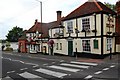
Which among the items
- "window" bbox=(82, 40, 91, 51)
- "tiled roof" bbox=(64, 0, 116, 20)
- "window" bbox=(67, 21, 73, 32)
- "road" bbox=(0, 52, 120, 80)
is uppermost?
"tiled roof" bbox=(64, 0, 116, 20)

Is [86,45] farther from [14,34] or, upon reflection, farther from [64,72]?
[14,34]

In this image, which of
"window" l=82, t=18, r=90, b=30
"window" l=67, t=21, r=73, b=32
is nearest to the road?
"window" l=82, t=18, r=90, b=30

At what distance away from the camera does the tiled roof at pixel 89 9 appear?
2695cm

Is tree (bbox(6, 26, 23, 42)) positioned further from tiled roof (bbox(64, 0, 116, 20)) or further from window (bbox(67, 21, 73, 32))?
tiled roof (bbox(64, 0, 116, 20))

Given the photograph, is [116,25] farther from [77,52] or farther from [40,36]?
[40,36]

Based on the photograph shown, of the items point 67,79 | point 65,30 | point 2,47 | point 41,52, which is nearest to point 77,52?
point 65,30

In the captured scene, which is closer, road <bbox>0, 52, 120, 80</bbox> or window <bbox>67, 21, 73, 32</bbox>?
road <bbox>0, 52, 120, 80</bbox>

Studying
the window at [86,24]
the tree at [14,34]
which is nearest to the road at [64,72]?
the window at [86,24]

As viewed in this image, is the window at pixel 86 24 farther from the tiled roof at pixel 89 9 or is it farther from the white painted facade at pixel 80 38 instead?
the tiled roof at pixel 89 9

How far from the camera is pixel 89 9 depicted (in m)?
28.3

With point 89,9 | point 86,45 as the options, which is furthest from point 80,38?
point 89,9

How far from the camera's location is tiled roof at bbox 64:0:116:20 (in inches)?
1061

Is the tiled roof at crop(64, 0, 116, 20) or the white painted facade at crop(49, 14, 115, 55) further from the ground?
the tiled roof at crop(64, 0, 116, 20)

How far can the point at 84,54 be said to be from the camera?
28203 mm
